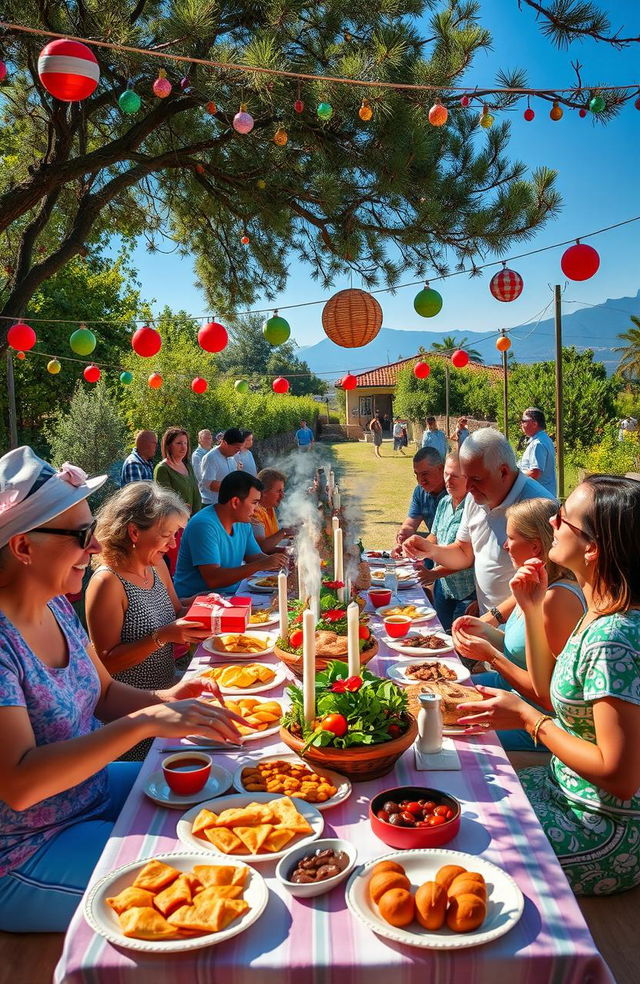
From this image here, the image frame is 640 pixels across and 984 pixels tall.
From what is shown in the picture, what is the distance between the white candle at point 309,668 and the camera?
1.98 metres

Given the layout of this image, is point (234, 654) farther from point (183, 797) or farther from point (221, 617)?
point (183, 797)

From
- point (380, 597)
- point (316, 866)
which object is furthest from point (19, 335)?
point (316, 866)

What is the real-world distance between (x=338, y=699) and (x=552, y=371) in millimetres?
26889

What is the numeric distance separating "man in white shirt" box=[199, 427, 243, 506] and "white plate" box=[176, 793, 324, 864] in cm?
711

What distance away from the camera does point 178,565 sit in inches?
192

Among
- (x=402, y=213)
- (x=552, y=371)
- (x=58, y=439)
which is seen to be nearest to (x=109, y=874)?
(x=402, y=213)

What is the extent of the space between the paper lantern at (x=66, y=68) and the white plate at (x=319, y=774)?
3039 millimetres

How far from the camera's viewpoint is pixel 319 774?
196cm

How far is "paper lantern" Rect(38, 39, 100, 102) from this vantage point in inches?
132

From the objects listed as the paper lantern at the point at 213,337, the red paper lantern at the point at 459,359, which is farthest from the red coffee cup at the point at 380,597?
the red paper lantern at the point at 459,359

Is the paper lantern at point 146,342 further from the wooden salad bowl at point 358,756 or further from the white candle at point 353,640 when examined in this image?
the wooden salad bowl at point 358,756

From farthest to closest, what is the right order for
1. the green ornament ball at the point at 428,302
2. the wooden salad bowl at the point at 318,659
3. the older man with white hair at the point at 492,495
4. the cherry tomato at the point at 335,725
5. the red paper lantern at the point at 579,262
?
the green ornament ball at the point at 428,302, the red paper lantern at the point at 579,262, the older man with white hair at the point at 492,495, the wooden salad bowl at the point at 318,659, the cherry tomato at the point at 335,725

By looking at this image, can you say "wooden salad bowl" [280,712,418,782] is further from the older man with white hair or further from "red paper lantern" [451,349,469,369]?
"red paper lantern" [451,349,469,369]

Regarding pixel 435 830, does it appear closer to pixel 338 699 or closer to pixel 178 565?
pixel 338 699
